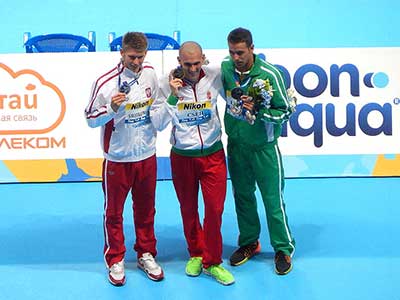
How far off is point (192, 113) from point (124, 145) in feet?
1.99

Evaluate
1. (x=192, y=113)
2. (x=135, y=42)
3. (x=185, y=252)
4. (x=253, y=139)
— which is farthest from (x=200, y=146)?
(x=185, y=252)

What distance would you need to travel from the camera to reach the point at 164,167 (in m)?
7.50

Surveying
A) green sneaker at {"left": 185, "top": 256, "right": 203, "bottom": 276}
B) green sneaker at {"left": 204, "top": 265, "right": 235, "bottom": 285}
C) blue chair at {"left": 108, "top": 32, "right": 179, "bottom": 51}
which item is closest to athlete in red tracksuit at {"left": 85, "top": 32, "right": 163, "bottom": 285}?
green sneaker at {"left": 185, "top": 256, "right": 203, "bottom": 276}

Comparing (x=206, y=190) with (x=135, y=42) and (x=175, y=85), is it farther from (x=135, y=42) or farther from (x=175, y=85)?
(x=135, y=42)

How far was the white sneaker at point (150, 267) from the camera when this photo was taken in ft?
15.5

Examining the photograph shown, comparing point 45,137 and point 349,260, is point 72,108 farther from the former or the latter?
point 349,260

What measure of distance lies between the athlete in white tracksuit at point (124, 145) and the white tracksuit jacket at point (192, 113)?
119 millimetres

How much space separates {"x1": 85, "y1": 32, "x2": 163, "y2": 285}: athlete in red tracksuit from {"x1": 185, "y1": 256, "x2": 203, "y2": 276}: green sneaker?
0.80 feet

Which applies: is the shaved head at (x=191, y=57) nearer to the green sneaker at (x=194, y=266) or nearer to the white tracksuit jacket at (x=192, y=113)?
the white tracksuit jacket at (x=192, y=113)

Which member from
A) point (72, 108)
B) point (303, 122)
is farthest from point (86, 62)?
point (303, 122)

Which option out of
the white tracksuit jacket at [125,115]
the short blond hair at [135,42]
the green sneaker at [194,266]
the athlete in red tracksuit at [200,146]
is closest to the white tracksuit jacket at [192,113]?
the athlete in red tracksuit at [200,146]

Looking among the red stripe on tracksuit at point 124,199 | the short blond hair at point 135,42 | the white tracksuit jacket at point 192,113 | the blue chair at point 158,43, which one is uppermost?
the blue chair at point 158,43

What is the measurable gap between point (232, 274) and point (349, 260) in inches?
42.3

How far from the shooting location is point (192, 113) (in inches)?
180
